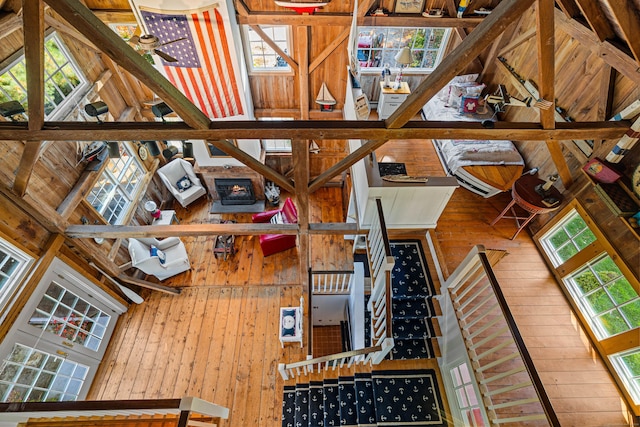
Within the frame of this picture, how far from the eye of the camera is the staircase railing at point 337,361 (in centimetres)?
337

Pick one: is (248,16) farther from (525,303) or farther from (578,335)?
(578,335)

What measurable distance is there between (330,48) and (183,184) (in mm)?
4367

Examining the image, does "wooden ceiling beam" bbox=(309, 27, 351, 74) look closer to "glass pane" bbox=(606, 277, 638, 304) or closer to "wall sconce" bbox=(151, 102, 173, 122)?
"wall sconce" bbox=(151, 102, 173, 122)

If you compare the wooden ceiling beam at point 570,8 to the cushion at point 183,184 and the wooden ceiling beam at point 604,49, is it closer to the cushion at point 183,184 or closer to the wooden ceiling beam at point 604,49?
the wooden ceiling beam at point 604,49

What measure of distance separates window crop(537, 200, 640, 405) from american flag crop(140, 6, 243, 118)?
5490 mm

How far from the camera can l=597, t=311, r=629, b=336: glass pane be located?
3.37 m

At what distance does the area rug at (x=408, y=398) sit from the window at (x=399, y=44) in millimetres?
5251

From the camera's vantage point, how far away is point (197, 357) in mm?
4902

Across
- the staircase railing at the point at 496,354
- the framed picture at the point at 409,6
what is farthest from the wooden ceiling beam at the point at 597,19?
the staircase railing at the point at 496,354

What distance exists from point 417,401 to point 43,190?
18.3ft

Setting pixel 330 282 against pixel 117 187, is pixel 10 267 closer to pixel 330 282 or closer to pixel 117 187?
pixel 117 187

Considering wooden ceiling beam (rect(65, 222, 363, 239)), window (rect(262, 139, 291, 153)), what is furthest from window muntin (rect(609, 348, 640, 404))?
window (rect(262, 139, 291, 153))

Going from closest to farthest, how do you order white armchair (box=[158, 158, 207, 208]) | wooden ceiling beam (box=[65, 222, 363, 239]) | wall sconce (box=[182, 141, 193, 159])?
wooden ceiling beam (box=[65, 222, 363, 239]), wall sconce (box=[182, 141, 193, 159]), white armchair (box=[158, 158, 207, 208])

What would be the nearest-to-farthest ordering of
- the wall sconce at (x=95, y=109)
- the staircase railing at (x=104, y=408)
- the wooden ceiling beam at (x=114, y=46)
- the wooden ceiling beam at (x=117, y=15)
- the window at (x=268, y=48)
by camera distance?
1. the wooden ceiling beam at (x=114, y=46)
2. the staircase railing at (x=104, y=408)
3. the wall sconce at (x=95, y=109)
4. the wooden ceiling beam at (x=117, y=15)
5. the window at (x=268, y=48)
